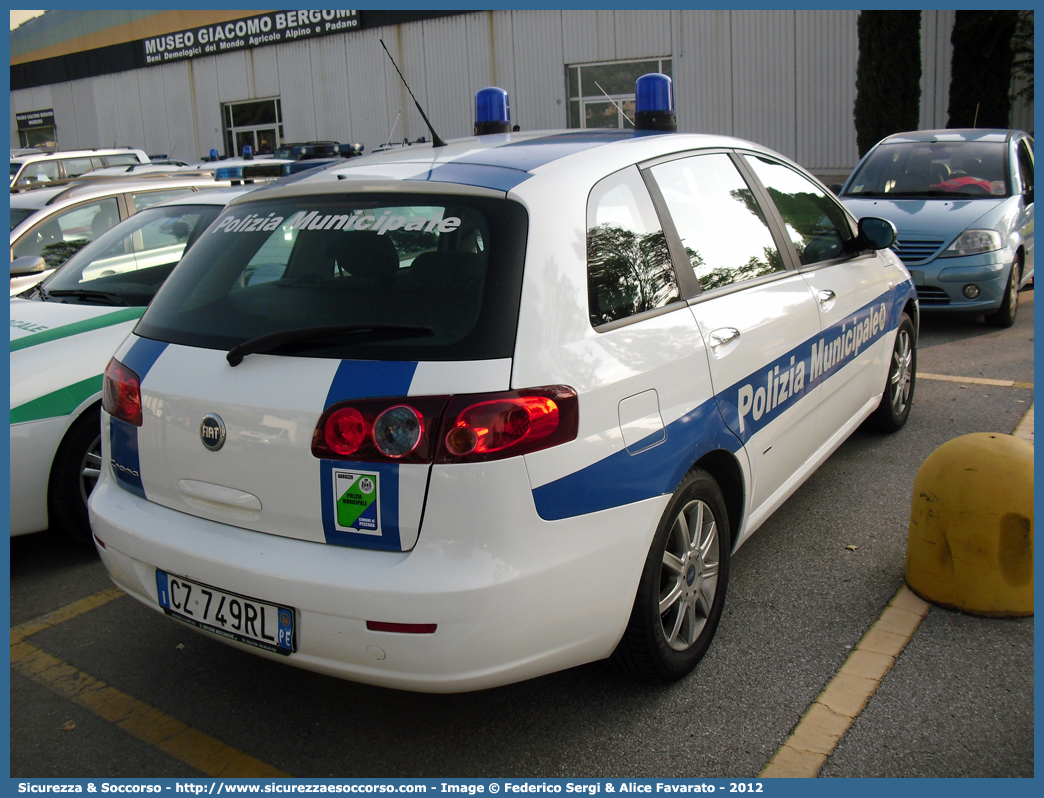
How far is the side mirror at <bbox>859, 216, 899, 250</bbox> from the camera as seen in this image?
4.20 m

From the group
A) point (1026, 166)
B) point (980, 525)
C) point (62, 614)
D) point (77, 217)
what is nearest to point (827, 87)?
point (1026, 166)

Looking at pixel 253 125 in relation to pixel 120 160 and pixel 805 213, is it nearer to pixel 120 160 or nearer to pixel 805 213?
pixel 120 160

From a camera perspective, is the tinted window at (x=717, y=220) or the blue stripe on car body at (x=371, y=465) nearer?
the blue stripe on car body at (x=371, y=465)

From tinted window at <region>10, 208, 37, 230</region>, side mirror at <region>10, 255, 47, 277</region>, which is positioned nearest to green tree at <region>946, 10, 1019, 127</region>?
tinted window at <region>10, 208, 37, 230</region>

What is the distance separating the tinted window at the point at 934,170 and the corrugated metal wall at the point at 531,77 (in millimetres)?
10713

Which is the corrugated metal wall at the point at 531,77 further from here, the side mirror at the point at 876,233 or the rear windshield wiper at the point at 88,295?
the rear windshield wiper at the point at 88,295

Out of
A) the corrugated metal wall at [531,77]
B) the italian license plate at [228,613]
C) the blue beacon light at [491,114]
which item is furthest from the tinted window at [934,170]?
the corrugated metal wall at [531,77]

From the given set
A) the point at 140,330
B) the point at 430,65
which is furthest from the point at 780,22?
the point at 140,330

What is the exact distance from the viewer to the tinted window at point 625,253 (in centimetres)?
249

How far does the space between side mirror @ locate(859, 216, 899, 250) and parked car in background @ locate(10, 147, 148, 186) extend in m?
14.6

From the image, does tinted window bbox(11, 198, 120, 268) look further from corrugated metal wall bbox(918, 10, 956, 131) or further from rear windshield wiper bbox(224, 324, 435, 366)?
corrugated metal wall bbox(918, 10, 956, 131)

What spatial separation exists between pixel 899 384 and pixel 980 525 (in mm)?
2118

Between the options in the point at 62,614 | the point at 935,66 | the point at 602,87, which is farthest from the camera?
the point at 602,87

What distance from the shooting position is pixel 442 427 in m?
2.11
